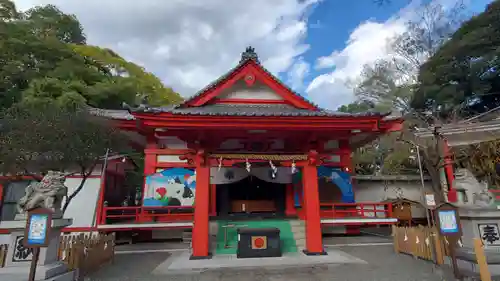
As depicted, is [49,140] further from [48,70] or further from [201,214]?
[48,70]

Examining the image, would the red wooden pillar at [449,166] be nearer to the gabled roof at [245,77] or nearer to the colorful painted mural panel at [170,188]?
the gabled roof at [245,77]

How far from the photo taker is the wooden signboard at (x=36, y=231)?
4.90 meters

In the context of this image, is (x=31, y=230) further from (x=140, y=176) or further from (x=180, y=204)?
(x=140, y=176)

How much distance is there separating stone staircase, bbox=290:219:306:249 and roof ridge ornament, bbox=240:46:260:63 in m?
6.96

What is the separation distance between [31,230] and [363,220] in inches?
406

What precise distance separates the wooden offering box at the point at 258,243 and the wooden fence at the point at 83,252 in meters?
3.83

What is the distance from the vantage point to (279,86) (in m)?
12.0

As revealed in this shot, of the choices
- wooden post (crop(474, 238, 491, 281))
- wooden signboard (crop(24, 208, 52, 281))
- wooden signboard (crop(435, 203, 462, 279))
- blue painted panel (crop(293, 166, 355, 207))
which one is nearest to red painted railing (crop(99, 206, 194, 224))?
wooden signboard (crop(24, 208, 52, 281))

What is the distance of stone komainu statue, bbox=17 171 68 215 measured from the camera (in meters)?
5.86

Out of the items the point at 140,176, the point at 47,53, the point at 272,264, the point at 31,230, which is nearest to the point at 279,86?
the point at 272,264

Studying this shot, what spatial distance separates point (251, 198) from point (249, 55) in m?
6.66

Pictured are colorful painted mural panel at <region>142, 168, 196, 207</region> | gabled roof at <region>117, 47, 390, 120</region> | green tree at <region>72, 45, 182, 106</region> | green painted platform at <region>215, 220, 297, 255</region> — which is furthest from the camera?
green tree at <region>72, 45, 182, 106</region>

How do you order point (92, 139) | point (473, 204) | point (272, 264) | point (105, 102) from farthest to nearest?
1. point (105, 102)
2. point (92, 139)
3. point (272, 264)
4. point (473, 204)

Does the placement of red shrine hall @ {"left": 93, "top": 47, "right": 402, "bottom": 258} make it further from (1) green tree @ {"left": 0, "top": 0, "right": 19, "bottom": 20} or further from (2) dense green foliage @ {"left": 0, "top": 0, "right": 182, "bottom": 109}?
(1) green tree @ {"left": 0, "top": 0, "right": 19, "bottom": 20}
